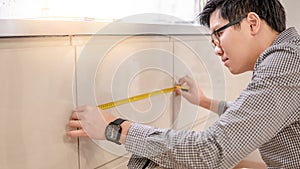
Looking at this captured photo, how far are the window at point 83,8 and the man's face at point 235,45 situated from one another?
36 centimetres

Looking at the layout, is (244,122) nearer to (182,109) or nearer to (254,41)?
(254,41)

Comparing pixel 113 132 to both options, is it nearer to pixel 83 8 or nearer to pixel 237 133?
pixel 237 133

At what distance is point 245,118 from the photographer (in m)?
0.81

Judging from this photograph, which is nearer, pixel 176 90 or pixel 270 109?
pixel 270 109

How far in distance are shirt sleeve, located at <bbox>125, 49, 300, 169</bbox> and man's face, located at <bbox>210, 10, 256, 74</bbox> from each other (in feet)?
0.57

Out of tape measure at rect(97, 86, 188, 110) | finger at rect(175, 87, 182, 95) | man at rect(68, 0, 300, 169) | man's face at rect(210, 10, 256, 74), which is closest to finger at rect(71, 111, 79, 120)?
man at rect(68, 0, 300, 169)

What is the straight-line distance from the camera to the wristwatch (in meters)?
0.90

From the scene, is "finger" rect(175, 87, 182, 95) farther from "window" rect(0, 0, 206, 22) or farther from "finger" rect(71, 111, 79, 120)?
"finger" rect(71, 111, 79, 120)

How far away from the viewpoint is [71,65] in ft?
3.22

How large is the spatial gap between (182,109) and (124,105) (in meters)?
0.41

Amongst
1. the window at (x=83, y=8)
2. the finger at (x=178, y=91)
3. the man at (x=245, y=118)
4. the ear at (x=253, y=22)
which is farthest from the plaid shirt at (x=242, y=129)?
the finger at (x=178, y=91)

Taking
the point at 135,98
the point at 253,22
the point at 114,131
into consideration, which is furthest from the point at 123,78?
the point at 253,22

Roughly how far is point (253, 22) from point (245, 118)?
0.33 m

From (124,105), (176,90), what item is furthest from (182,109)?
(124,105)
